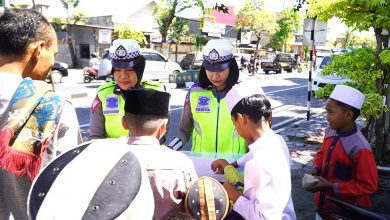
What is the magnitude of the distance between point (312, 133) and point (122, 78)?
18.7ft

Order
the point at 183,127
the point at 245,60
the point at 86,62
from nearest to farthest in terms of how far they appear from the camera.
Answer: the point at 183,127
the point at 86,62
the point at 245,60

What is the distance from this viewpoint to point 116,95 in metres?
Answer: 2.56

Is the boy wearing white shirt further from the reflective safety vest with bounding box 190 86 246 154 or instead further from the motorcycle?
the motorcycle

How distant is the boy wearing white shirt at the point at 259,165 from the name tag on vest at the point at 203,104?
745 mm

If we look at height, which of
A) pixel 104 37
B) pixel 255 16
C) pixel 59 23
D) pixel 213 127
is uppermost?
pixel 255 16

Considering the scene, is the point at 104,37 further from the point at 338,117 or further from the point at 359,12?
the point at 338,117

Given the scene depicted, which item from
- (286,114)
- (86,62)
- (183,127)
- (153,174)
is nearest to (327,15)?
(183,127)

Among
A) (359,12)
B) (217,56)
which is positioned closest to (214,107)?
(217,56)

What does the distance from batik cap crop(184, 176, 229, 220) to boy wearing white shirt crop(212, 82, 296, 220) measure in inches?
9.4

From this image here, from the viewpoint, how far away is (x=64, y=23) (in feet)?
86.4

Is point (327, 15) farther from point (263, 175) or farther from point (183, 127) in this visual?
point (263, 175)

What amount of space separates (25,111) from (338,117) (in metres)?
1.99

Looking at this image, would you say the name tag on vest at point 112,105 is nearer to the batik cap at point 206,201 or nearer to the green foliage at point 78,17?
the batik cap at point 206,201

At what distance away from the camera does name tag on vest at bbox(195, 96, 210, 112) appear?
2.54 metres
